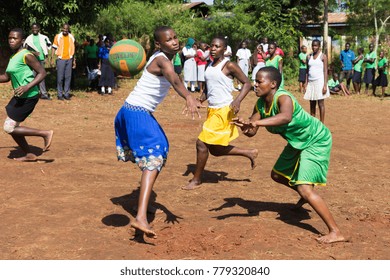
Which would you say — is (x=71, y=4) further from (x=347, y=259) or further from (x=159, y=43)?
(x=347, y=259)

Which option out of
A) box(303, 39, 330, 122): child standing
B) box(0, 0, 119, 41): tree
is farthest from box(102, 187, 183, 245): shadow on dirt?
box(0, 0, 119, 41): tree

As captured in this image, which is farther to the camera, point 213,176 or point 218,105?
point 213,176

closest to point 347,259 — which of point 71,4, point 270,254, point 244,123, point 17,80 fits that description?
point 270,254

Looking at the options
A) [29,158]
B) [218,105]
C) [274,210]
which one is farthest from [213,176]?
[29,158]

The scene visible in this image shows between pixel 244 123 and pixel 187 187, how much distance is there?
7.74 ft

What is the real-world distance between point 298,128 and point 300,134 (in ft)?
0.23

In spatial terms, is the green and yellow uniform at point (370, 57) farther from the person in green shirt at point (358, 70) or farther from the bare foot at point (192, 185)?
the bare foot at point (192, 185)

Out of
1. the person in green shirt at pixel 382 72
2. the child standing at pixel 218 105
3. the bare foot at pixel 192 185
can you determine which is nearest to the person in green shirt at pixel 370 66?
the person in green shirt at pixel 382 72

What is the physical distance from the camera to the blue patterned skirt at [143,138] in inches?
200

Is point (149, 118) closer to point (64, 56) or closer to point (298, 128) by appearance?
point (298, 128)

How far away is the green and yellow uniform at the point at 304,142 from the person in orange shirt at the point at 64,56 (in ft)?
37.5

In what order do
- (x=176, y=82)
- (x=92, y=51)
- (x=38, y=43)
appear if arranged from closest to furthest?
(x=176, y=82) → (x=38, y=43) → (x=92, y=51)

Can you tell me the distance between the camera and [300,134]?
17.5 ft

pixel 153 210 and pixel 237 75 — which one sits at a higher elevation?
pixel 237 75
